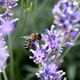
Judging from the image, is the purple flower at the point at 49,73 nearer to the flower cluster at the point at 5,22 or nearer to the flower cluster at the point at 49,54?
the flower cluster at the point at 49,54

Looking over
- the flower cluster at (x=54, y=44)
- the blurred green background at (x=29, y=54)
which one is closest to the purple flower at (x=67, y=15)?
the flower cluster at (x=54, y=44)

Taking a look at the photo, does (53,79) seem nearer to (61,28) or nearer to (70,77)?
(61,28)

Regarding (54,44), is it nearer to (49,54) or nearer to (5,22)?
(49,54)

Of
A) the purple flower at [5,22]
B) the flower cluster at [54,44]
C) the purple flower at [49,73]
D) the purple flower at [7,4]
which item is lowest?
the purple flower at [49,73]

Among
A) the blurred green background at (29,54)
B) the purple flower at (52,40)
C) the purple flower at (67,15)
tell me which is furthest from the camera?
the blurred green background at (29,54)

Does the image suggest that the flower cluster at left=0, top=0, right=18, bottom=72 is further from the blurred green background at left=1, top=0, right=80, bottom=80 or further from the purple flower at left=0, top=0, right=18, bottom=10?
the blurred green background at left=1, top=0, right=80, bottom=80

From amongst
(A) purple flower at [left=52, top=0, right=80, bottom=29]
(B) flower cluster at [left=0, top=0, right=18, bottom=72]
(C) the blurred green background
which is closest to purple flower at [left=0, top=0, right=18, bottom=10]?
(B) flower cluster at [left=0, top=0, right=18, bottom=72]

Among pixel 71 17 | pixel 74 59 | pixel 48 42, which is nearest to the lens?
pixel 71 17

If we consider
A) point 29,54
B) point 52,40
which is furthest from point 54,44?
point 29,54

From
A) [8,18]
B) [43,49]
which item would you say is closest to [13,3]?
[8,18]

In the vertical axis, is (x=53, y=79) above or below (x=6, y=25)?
below

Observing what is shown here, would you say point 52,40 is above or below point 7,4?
below
